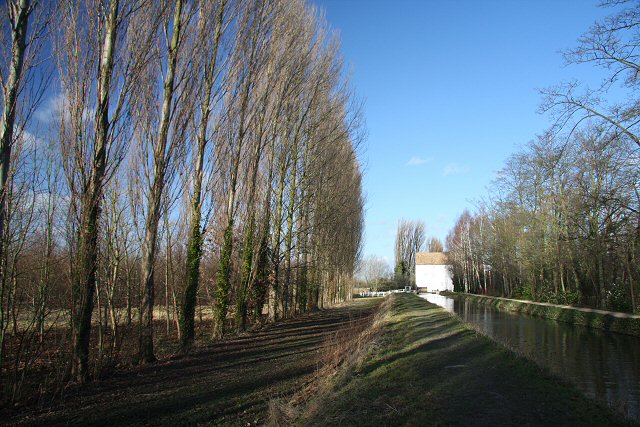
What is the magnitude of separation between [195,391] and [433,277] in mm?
74269

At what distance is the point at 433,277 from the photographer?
254 feet

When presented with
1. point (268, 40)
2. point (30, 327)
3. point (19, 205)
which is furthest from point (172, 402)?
point (268, 40)

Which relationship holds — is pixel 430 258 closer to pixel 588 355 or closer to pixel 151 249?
pixel 588 355

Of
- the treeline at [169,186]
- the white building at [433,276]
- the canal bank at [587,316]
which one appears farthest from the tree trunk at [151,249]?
the white building at [433,276]

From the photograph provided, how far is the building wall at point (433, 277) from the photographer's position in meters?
76.9

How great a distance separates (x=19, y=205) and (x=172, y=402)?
3418mm

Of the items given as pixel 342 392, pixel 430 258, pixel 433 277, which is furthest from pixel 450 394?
pixel 430 258

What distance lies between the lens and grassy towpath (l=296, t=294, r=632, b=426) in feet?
16.9

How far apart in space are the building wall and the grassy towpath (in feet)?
226

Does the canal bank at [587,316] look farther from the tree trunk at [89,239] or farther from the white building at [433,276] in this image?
the white building at [433,276]

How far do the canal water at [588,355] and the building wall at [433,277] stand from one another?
5728 cm

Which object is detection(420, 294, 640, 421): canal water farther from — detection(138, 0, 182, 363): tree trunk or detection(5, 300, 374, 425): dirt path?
detection(138, 0, 182, 363): tree trunk

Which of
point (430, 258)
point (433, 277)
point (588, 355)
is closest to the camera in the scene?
point (588, 355)

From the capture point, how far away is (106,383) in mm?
7227
